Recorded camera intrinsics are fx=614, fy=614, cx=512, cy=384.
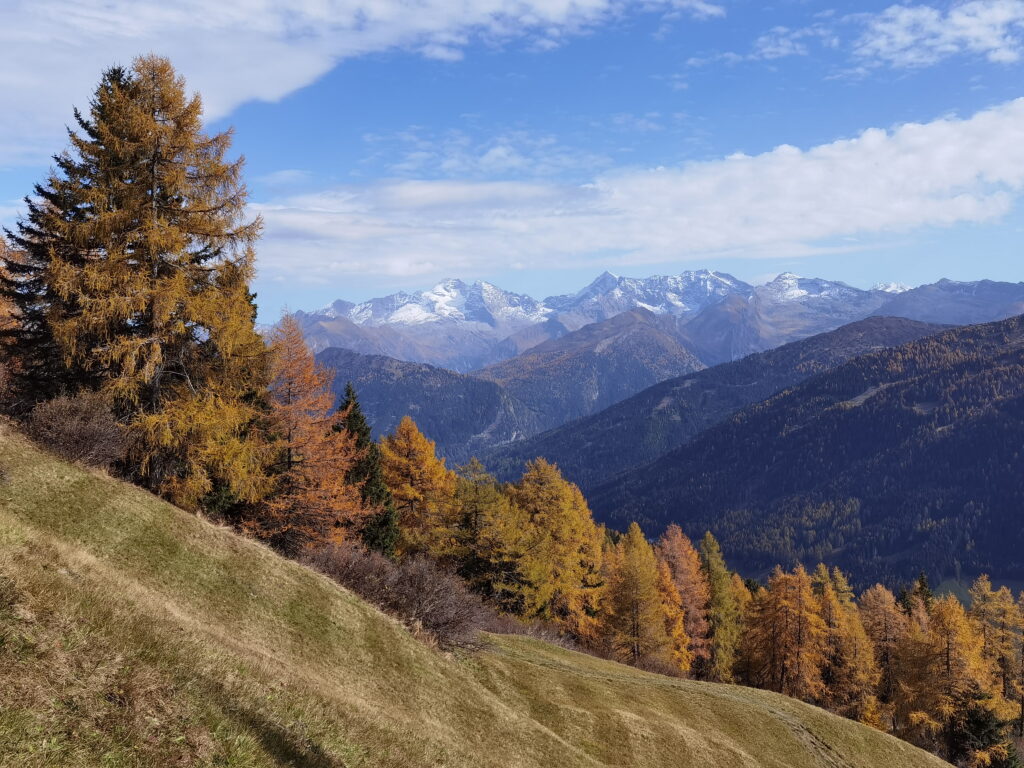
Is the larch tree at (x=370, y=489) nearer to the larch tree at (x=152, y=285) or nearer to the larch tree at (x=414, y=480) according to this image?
the larch tree at (x=414, y=480)

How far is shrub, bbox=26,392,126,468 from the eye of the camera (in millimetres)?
21875

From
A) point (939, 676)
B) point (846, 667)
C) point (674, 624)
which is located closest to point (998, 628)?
point (939, 676)

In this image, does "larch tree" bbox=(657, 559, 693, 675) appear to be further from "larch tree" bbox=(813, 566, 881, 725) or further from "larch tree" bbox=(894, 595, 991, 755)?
"larch tree" bbox=(894, 595, 991, 755)

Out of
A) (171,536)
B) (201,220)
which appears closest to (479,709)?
(171,536)

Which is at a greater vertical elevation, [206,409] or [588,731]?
[206,409]

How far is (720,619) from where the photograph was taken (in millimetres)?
78688

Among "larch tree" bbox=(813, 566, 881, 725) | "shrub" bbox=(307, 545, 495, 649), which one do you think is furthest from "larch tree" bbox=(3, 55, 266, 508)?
"larch tree" bbox=(813, 566, 881, 725)

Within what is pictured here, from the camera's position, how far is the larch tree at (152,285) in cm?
→ 2259

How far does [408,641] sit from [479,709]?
413 cm

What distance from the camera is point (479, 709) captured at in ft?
75.3

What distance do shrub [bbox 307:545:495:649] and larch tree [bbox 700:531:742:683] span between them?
2193 inches

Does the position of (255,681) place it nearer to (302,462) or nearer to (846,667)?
(302,462)

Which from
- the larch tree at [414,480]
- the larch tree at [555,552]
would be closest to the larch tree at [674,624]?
the larch tree at [555,552]

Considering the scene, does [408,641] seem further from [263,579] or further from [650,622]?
[650,622]
